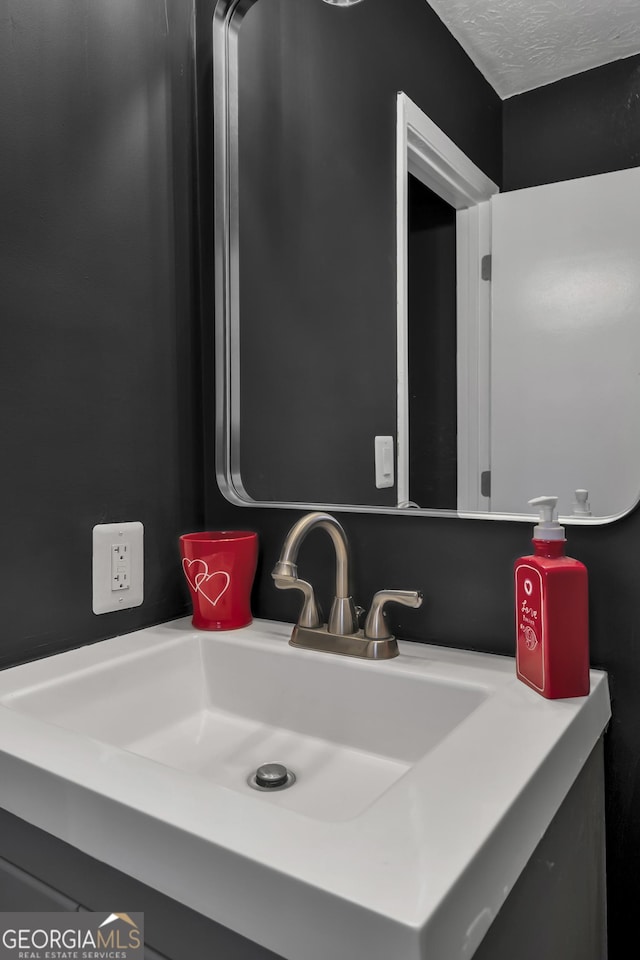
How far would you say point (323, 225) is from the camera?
1.03 meters

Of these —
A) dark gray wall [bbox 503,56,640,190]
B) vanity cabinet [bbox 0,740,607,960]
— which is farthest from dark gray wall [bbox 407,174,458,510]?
vanity cabinet [bbox 0,740,607,960]

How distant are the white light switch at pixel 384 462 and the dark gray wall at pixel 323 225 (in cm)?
1

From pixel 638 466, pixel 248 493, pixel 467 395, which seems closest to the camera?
pixel 638 466

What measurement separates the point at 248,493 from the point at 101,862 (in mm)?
635

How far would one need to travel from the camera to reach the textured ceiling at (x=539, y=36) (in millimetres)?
775

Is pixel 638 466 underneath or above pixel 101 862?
above

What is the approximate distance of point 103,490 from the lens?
0.94 metres

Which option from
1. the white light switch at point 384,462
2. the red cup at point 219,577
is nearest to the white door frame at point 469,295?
the white light switch at point 384,462

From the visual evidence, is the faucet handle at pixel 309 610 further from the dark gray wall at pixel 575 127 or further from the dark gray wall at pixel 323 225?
the dark gray wall at pixel 575 127

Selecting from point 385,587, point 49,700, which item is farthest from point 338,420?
point 49,700

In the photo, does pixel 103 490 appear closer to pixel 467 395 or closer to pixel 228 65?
pixel 467 395

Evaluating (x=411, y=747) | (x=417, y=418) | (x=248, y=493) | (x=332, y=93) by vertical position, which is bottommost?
(x=411, y=747)

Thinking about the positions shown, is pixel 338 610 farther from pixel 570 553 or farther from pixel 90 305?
pixel 90 305

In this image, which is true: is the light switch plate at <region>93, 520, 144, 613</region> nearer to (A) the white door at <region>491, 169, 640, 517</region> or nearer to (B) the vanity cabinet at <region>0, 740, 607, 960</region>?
(B) the vanity cabinet at <region>0, 740, 607, 960</region>
